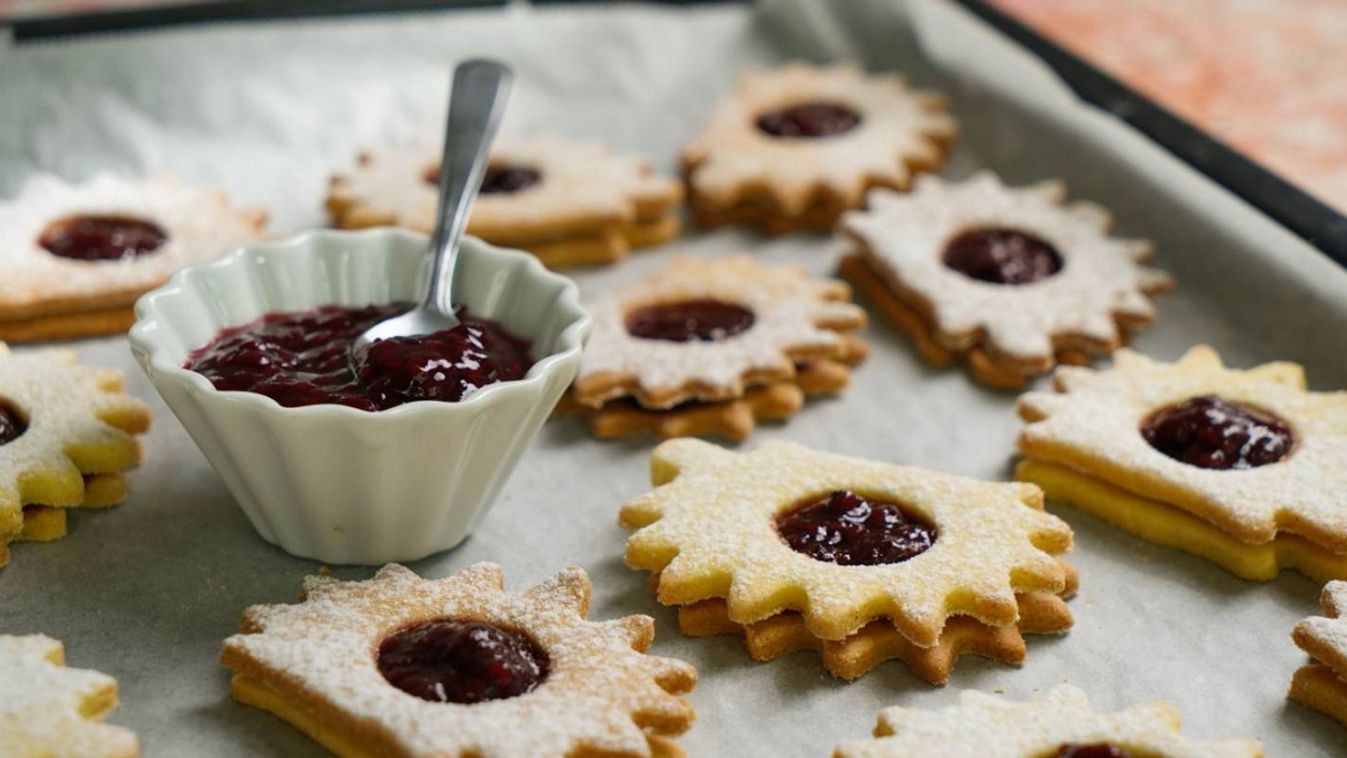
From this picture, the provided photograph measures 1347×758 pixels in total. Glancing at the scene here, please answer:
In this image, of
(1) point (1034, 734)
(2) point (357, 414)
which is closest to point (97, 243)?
(2) point (357, 414)

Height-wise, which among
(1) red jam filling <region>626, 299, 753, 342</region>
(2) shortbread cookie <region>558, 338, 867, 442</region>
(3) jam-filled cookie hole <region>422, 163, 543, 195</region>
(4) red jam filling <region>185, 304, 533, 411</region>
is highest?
(4) red jam filling <region>185, 304, 533, 411</region>

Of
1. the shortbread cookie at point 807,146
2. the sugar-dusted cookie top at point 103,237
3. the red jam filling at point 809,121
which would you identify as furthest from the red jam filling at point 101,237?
the red jam filling at point 809,121

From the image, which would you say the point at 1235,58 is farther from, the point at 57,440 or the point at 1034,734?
the point at 57,440

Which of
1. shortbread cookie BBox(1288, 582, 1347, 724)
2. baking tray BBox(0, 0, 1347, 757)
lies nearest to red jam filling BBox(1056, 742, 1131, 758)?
baking tray BBox(0, 0, 1347, 757)

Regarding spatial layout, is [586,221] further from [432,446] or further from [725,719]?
[725,719]

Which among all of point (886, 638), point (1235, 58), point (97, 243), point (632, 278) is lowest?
point (1235, 58)

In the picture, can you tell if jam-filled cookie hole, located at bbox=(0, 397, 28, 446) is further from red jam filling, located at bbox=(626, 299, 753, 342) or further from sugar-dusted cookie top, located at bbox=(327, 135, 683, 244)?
red jam filling, located at bbox=(626, 299, 753, 342)
